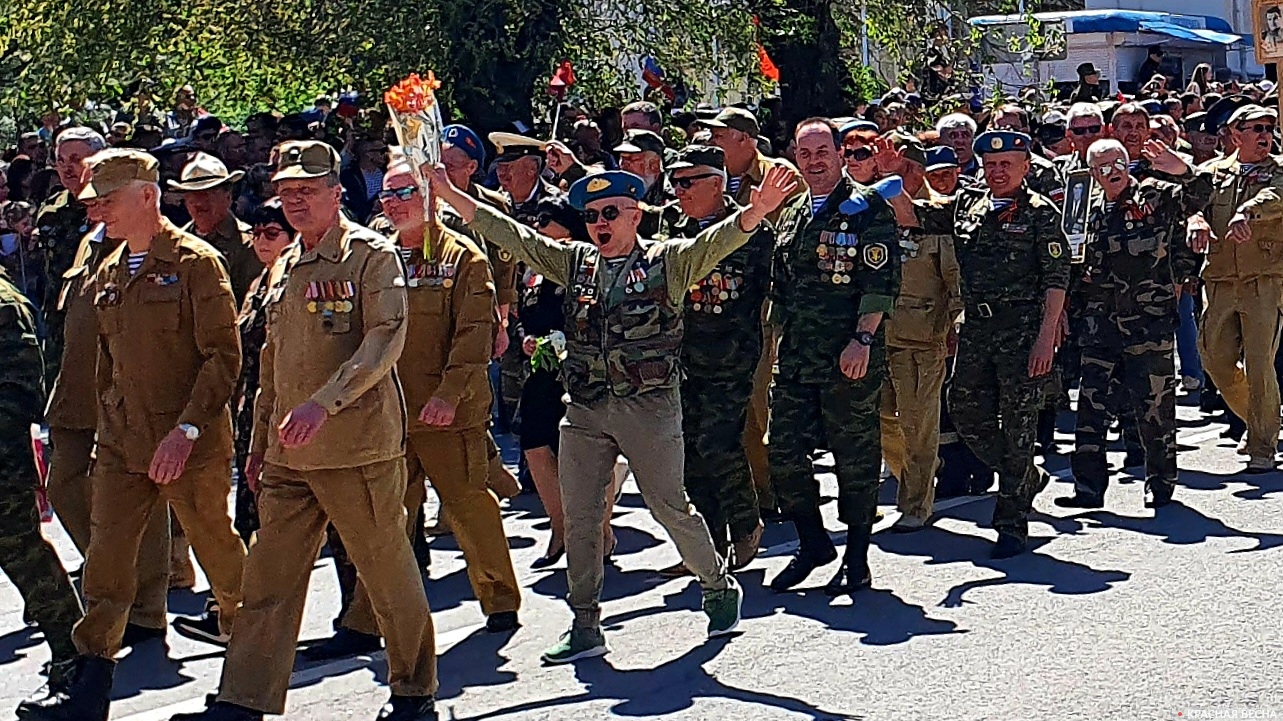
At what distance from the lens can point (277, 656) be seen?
6152 mm

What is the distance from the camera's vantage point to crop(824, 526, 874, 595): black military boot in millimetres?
8148

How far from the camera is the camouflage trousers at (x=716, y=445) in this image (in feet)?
27.7

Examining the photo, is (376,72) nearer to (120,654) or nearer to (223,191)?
(223,191)

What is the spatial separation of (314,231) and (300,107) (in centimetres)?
1100

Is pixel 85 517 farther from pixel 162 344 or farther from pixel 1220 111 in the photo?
pixel 1220 111

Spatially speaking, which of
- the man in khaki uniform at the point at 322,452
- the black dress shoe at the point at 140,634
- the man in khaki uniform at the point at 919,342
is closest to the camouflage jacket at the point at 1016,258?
the man in khaki uniform at the point at 919,342

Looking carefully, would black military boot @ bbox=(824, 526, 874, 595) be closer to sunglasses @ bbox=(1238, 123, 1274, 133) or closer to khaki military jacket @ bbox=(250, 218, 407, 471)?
khaki military jacket @ bbox=(250, 218, 407, 471)

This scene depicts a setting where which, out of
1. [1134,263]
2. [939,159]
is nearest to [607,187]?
[939,159]

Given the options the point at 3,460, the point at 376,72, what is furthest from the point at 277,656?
the point at 376,72

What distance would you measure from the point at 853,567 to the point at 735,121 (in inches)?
84.9

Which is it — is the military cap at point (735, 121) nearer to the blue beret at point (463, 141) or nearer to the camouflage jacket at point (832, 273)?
the camouflage jacket at point (832, 273)

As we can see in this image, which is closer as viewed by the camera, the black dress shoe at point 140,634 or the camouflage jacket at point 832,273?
the black dress shoe at point 140,634

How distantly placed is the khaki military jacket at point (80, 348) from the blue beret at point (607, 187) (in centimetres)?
184

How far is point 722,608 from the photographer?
741 centimetres
